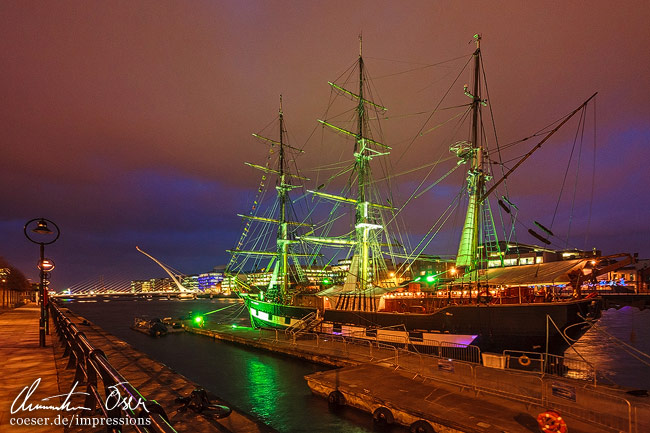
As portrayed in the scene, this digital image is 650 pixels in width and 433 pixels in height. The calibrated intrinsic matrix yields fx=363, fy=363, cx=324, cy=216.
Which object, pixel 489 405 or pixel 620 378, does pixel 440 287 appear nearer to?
pixel 620 378

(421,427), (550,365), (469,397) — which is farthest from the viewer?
(550,365)

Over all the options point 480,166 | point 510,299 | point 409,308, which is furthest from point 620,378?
point 480,166

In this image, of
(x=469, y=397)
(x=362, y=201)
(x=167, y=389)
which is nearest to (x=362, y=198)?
(x=362, y=201)

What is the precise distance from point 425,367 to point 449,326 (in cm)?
854

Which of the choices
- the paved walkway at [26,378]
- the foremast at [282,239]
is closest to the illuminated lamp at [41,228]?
the paved walkway at [26,378]

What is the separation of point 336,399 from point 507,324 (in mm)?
12033

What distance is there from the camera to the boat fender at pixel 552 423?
375 inches

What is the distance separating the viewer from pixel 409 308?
91.1ft

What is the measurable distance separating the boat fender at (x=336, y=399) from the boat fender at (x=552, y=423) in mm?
8504

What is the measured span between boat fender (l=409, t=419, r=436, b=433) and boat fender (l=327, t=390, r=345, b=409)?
4596mm

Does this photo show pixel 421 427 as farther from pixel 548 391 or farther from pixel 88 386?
pixel 88 386

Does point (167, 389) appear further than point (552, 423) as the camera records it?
Yes

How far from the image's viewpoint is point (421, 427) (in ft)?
39.2

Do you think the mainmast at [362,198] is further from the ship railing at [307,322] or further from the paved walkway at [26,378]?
the paved walkway at [26,378]
